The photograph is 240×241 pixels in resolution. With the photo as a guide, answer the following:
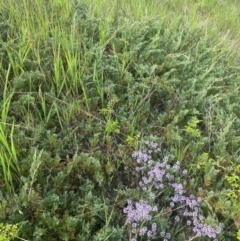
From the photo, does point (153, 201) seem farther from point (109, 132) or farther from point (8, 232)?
point (8, 232)

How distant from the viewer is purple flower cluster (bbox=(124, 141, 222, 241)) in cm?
201

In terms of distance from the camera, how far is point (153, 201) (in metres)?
2.18

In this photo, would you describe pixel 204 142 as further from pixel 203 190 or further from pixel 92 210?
pixel 92 210

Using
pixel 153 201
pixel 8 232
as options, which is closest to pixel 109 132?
pixel 153 201

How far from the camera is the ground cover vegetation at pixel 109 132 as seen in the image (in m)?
2.02

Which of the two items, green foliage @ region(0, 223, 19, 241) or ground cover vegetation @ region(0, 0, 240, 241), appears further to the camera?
ground cover vegetation @ region(0, 0, 240, 241)

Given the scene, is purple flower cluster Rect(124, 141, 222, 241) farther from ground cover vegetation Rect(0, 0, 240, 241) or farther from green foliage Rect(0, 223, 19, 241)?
green foliage Rect(0, 223, 19, 241)

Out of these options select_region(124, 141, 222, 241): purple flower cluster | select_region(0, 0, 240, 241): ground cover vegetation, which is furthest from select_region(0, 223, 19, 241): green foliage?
select_region(124, 141, 222, 241): purple flower cluster

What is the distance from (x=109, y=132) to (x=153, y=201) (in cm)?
56

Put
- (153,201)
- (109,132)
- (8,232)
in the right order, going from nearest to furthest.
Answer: (8,232), (153,201), (109,132)

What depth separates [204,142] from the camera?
268 centimetres

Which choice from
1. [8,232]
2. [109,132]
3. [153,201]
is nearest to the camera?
[8,232]

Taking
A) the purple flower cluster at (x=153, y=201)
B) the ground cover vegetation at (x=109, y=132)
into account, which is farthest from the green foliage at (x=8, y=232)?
the purple flower cluster at (x=153, y=201)

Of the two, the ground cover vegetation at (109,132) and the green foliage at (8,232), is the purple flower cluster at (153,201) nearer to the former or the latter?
the ground cover vegetation at (109,132)
